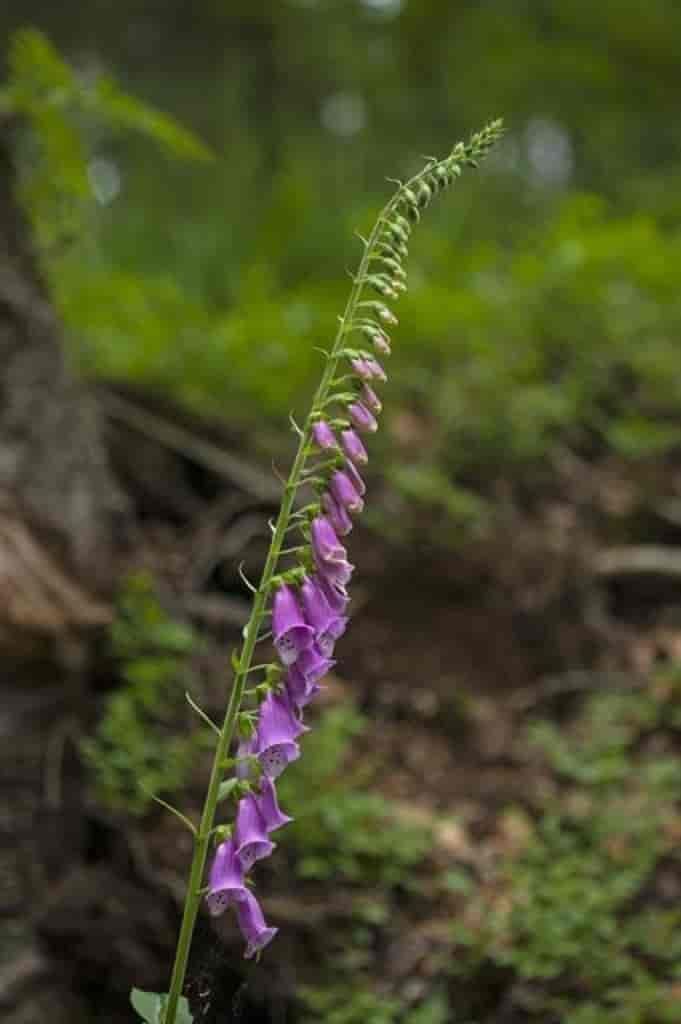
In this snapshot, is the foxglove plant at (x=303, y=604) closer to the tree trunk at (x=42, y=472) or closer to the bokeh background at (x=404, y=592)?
the bokeh background at (x=404, y=592)

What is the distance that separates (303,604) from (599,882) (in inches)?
82.0

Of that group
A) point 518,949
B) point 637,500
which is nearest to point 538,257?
point 637,500

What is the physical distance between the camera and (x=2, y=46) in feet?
18.8

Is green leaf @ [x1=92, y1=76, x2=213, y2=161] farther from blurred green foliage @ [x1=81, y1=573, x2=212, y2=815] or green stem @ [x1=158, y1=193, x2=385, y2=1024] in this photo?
green stem @ [x1=158, y1=193, x2=385, y2=1024]

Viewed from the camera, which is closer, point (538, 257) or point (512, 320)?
point (512, 320)

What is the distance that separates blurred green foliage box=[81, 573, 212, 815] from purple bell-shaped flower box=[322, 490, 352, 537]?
1710mm

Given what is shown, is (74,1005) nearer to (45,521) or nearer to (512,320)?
(45,521)

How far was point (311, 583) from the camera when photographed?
2.15 metres

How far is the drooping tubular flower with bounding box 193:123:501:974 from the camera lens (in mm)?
2104

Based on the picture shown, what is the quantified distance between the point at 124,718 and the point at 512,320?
3248 mm

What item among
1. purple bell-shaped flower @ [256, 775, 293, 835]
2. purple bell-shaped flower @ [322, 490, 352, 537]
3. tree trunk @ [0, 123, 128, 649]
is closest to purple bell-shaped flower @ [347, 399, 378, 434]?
purple bell-shaped flower @ [322, 490, 352, 537]

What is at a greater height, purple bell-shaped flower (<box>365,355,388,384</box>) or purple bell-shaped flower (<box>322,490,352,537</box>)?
purple bell-shaped flower (<box>365,355,388,384</box>)

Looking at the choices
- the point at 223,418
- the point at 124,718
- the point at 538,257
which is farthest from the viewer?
the point at 538,257

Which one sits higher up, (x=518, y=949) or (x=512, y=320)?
(x=512, y=320)
